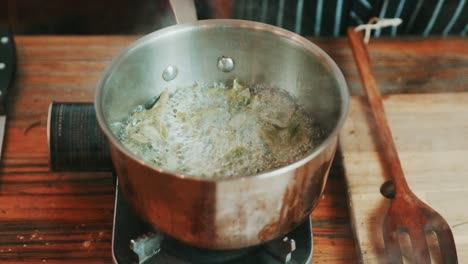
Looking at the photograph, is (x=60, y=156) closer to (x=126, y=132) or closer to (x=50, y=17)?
(x=126, y=132)

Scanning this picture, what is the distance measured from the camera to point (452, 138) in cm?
126

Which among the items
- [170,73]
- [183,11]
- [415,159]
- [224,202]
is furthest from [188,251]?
[415,159]

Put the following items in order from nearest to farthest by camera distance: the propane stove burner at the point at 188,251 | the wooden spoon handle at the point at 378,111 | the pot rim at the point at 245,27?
the pot rim at the point at 245,27
the propane stove burner at the point at 188,251
the wooden spoon handle at the point at 378,111

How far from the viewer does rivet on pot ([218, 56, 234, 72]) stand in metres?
1.09

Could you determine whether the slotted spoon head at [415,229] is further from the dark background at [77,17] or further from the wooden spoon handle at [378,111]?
the dark background at [77,17]

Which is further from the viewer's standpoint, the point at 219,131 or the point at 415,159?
the point at 415,159

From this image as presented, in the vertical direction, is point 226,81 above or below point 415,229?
above

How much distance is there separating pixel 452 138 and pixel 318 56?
507 mm

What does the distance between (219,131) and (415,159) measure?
485mm

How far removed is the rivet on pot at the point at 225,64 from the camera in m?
1.09

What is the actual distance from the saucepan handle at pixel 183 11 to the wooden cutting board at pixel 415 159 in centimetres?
45

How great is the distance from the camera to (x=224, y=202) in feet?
2.49

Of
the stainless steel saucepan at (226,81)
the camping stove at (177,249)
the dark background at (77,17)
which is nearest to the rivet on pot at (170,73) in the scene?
the stainless steel saucepan at (226,81)

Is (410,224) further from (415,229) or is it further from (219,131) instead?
(219,131)
